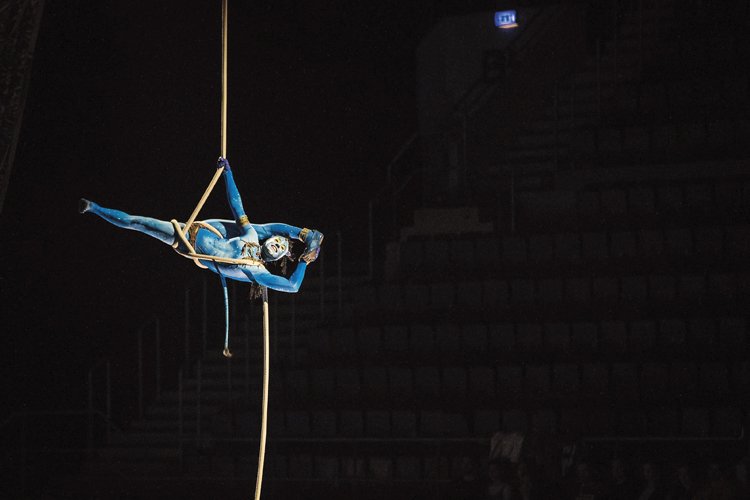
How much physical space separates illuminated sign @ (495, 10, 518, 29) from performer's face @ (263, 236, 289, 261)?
21.8 feet

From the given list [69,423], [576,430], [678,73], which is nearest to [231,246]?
[576,430]

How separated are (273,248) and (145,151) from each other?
4.35 m

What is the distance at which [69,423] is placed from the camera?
8594 millimetres

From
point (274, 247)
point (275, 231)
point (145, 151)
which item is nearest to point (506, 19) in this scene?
point (145, 151)

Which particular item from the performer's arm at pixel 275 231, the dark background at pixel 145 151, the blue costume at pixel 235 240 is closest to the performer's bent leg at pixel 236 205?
the blue costume at pixel 235 240

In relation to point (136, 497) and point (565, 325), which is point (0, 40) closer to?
point (136, 497)

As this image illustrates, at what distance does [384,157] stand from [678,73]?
Answer: 2522mm

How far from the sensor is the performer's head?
451 centimetres

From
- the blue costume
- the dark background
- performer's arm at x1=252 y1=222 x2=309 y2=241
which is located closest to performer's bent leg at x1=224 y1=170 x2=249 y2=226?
the blue costume

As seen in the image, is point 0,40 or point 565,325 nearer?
point 0,40

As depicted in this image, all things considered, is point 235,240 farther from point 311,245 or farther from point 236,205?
point 311,245

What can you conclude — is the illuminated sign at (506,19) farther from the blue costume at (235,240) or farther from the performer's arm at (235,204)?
the performer's arm at (235,204)

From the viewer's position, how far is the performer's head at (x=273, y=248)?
4.51 meters

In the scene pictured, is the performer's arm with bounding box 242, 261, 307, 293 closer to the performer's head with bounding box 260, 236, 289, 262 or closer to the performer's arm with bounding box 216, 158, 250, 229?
the performer's head with bounding box 260, 236, 289, 262
